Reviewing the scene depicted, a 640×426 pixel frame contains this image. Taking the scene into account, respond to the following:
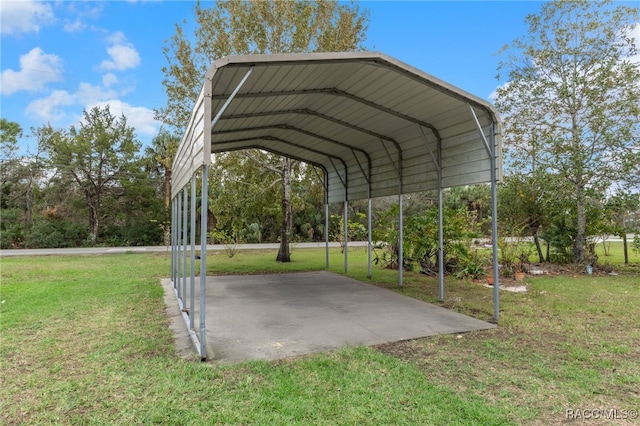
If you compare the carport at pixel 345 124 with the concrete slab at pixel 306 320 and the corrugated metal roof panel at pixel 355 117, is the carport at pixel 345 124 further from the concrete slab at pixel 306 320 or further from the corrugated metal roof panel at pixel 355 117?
the concrete slab at pixel 306 320

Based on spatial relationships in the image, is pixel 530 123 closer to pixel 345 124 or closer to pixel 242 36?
pixel 345 124

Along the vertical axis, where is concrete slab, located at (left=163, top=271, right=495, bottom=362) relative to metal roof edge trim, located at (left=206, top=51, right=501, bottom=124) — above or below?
below

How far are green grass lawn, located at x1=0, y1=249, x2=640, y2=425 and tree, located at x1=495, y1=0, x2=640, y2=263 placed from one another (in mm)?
4837

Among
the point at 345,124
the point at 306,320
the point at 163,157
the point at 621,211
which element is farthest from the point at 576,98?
the point at 163,157

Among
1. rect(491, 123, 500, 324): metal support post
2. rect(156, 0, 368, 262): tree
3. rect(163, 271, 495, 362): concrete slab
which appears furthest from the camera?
rect(156, 0, 368, 262): tree

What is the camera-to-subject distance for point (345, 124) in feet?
22.4

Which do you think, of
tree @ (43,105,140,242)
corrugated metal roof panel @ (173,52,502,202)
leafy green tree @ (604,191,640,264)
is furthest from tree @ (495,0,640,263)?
tree @ (43,105,140,242)

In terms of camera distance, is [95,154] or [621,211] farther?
[95,154]

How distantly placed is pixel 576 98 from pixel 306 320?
888 centimetres

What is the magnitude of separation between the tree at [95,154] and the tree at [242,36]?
37.6 ft

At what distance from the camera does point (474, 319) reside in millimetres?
4914

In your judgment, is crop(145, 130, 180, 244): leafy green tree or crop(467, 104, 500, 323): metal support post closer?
crop(467, 104, 500, 323): metal support post

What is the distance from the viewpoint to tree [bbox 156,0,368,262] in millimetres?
10383

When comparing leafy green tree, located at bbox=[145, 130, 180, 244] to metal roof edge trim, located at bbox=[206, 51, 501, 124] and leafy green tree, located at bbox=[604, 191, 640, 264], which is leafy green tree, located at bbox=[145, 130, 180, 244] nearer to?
metal roof edge trim, located at bbox=[206, 51, 501, 124]
